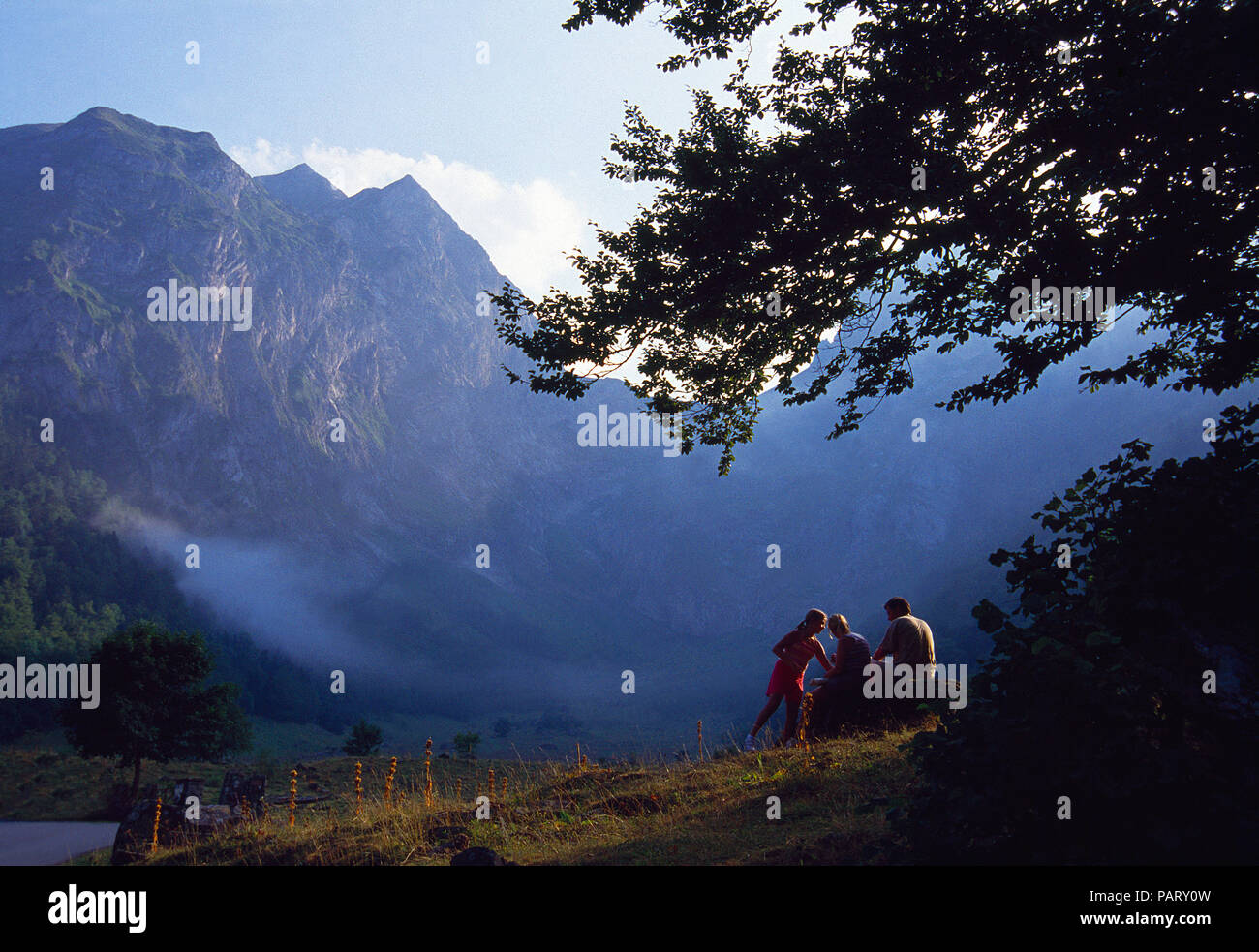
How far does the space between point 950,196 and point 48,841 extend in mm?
34031

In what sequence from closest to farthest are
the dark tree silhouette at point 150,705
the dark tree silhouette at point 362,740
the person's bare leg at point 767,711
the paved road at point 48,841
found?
the person's bare leg at point 767,711
the paved road at point 48,841
the dark tree silhouette at point 150,705
the dark tree silhouette at point 362,740

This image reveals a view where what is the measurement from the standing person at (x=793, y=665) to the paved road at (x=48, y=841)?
63.5 feet

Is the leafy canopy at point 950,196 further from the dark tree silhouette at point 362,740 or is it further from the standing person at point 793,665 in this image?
the dark tree silhouette at point 362,740

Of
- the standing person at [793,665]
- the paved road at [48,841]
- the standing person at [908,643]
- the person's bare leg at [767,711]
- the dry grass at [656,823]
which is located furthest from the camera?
the paved road at [48,841]

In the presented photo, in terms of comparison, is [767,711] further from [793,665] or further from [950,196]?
[950,196]

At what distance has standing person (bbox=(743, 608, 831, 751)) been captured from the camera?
11.4 metres

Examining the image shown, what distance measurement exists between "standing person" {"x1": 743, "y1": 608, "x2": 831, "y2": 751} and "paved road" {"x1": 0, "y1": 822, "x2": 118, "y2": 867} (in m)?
19.3

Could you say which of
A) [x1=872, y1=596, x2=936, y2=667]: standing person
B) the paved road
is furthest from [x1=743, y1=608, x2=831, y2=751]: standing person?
the paved road

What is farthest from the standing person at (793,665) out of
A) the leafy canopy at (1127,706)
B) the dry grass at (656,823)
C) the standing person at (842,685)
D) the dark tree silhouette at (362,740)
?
the dark tree silhouette at (362,740)

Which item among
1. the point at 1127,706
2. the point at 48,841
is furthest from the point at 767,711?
the point at 48,841

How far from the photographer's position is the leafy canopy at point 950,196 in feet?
23.9

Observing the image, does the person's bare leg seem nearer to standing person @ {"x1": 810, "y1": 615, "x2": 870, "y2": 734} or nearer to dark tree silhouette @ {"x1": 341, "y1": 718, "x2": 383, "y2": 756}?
standing person @ {"x1": 810, "y1": 615, "x2": 870, "y2": 734}
